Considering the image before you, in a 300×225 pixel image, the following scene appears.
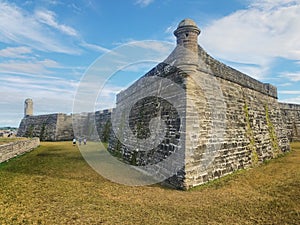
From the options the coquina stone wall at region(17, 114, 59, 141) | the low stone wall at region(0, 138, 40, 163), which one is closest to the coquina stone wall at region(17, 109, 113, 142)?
the coquina stone wall at region(17, 114, 59, 141)

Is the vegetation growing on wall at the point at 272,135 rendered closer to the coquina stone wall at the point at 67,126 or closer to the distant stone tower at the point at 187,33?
the distant stone tower at the point at 187,33

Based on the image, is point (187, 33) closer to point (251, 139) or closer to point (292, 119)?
point (251, 139)

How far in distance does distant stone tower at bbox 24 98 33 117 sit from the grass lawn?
2703cm

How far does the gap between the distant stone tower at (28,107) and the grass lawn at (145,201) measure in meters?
27.0

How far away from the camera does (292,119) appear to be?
2048 centimetres

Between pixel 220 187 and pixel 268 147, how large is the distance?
6861 mm

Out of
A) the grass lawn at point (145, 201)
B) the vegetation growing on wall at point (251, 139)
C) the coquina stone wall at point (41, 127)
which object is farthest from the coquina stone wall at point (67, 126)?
the grass lawn at point (145, 201)

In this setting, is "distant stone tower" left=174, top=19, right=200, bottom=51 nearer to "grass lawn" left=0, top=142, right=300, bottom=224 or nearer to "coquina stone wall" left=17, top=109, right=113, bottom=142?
"grass lawn" left=0, top=142, right=300, bottom=224

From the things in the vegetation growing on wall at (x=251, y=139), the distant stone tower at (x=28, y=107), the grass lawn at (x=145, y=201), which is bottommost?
the grass lawn at (x=145, y=201)

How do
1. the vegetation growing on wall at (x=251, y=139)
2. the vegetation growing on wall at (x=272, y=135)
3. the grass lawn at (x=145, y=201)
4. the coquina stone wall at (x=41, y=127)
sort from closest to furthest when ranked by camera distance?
the grass lawn at (x=145, y=201) < the vegetation growing on wall at (x=251, y=139) < the vegetation growing on wall at (x=272, y=135) < the coquina stone wall at (x=41, y=127)

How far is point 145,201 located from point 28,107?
32.4 metres

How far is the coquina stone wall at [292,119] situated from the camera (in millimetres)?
20031

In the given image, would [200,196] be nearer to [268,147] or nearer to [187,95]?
[187,95]

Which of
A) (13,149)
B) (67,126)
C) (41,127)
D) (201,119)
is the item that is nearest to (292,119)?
(201,119)
